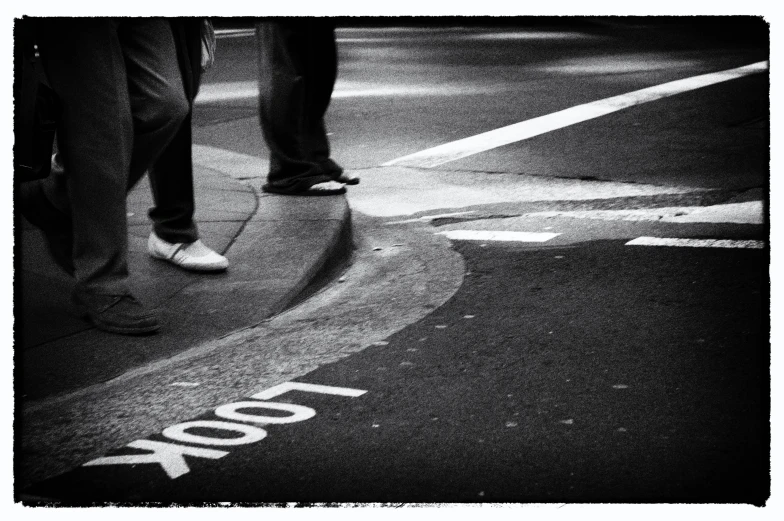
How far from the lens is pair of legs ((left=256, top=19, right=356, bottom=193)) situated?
20.5ft

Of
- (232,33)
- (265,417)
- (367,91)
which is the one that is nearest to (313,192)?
(232,33)

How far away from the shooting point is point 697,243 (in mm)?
5305

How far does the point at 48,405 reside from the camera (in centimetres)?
356

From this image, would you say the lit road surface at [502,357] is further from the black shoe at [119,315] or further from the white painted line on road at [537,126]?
the white painted line on road at [537,126]

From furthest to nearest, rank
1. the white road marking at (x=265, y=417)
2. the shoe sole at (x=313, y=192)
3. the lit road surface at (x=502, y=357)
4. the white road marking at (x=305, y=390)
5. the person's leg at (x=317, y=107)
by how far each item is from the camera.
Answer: the person's leg at (x=317, y=107) → the shoe sole at (x=313, y=192) → the white road marking at (x=305, y=390) → the white road marking at (x=265, y=417) → the lit road surface at (x=502, y=357)

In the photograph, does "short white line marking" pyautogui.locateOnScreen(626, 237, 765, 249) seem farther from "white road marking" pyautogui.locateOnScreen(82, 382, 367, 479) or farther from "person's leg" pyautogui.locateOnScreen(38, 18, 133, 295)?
"person's leg" pyautogui.locateOnScreen(38, 18, 133, 295)

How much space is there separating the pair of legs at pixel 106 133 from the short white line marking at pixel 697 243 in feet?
6.96

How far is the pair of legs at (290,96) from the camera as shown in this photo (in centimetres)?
623

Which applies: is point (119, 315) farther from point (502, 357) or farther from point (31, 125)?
point (502, 357)

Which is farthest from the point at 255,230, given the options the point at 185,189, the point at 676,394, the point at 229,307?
the point at 676,394

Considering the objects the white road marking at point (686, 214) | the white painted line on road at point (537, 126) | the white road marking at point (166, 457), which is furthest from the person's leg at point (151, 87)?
the white painted line on road at point (537, 126)

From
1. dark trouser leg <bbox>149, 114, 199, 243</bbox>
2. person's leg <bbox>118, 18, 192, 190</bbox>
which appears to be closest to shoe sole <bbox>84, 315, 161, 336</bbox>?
person's leg <bbox>118, 18, 192, 190</bbox>

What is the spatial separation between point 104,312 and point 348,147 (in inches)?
161

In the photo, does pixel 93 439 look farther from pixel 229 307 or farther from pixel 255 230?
pixel 255 230
